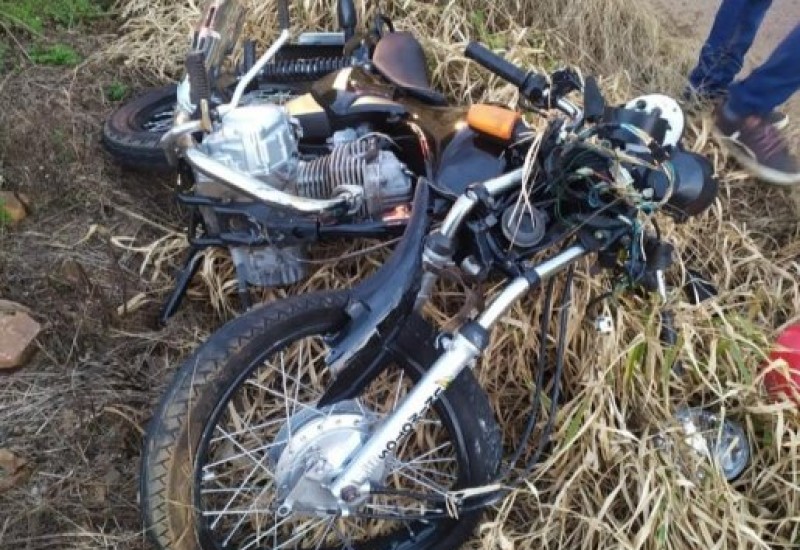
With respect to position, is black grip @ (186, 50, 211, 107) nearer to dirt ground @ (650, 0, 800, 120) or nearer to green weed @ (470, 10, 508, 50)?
green weed @ (470, 10, 508, 50)

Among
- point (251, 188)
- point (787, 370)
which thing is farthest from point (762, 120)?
point (251, 188)

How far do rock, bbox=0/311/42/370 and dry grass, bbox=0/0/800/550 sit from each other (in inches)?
3.5

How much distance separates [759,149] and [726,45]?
0.46 metres

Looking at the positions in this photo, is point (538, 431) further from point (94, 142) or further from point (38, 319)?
point (94, 142)

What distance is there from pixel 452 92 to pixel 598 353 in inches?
51.3

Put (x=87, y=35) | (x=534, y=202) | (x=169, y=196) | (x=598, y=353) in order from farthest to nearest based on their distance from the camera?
(x=87, y=35) → (x=169, y=196) → (x=598, y=353) → (x=534, y=202)

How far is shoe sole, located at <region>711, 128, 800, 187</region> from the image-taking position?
3328 millimetres

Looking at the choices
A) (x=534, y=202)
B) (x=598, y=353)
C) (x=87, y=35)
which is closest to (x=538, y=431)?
(x=598, y=353)

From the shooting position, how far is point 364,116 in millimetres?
2713

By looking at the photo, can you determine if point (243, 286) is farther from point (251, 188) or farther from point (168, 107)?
point (168, 107)

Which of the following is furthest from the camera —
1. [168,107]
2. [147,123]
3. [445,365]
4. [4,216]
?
[168,107]

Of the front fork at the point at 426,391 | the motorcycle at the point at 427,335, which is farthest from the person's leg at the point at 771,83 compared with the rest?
the front fork at the point at 426,391

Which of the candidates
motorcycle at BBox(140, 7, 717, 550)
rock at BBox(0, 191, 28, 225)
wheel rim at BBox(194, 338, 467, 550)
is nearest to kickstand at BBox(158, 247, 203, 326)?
wheel rim at BBox(194, 338, 467, 550)

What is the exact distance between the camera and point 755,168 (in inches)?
131
